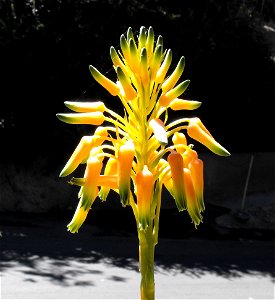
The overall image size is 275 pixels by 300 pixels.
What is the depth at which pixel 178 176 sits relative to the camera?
6.25 feet

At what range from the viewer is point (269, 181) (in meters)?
12.0

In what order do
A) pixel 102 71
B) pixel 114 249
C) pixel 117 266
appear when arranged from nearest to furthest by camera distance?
pixel 117 266, pixel 114 249, pixel 102 71

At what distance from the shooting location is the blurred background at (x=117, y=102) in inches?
394

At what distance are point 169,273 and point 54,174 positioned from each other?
14.4ft

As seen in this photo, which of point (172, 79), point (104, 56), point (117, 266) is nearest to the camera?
point (172, 79)

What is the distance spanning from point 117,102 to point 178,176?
855 centimetres

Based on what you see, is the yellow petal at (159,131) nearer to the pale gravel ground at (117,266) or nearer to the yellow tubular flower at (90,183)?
the yellow tubular flower at (90,183)

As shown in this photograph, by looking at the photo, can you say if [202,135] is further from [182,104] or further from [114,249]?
[114,249]

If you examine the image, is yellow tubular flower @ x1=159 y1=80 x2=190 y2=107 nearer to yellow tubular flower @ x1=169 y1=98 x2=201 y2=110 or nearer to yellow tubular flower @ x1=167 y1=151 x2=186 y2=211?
yellow tubular flower @ x1=169 y1=98 x2=201 y2=110

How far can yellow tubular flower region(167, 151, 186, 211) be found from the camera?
189cm

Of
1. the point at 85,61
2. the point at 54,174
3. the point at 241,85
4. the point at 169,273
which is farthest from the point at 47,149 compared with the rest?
the point at 169,273

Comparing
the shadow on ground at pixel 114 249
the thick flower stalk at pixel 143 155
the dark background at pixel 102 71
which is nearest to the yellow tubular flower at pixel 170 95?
the thick flower stalk at pixel 143 155

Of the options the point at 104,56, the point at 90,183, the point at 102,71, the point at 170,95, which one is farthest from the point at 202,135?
the point at 104,56

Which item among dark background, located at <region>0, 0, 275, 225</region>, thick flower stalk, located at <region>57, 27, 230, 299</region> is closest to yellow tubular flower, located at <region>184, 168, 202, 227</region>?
thick flower stalk, located at <region>57, 27, 230, 299</region>
